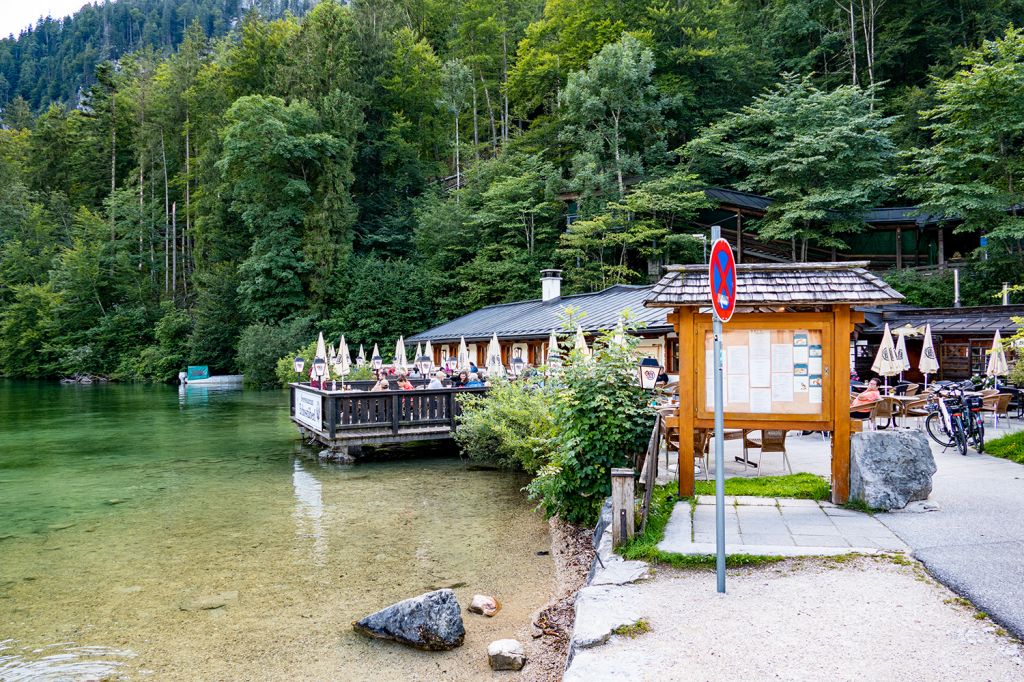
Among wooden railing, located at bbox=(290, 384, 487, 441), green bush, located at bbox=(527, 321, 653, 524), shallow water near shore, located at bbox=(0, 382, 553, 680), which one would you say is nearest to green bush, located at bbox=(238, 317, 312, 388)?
shallow water near shore, located at bbox=(0, 382, 553, 680)

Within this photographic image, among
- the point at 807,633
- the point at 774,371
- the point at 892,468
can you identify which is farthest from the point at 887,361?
the point at 807,633

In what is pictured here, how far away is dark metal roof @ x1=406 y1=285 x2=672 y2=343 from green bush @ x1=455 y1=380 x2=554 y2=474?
4533 mm

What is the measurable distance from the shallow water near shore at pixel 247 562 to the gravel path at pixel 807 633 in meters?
1.67

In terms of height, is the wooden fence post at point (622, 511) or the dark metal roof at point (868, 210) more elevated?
the dark metal roof at point (868, 210)

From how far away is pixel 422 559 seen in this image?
8.18 meters

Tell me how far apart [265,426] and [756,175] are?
86.9 ft

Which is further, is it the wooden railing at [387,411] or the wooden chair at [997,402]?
the wooden railing at [387,411]

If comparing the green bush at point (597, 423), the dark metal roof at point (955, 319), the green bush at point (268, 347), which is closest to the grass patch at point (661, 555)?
the green bush at point (597, 423)

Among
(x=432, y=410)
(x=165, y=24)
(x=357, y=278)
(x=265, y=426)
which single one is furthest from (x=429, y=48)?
(x=165, y=24)

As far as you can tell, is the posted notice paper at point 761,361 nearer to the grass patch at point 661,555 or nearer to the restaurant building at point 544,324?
the grass patch at point 661,555

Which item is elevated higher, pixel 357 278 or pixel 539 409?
pixel 357 278

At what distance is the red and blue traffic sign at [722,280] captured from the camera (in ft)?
16.9

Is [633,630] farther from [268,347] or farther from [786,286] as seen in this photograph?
[268,347]

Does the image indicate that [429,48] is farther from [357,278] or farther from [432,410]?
[432,410]
